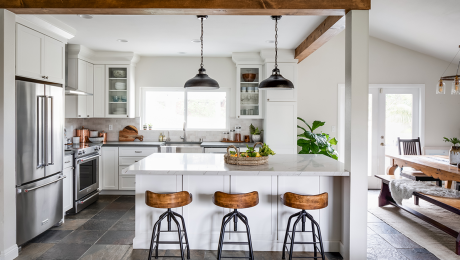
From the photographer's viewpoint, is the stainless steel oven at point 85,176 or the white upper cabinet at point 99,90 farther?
the white upper cabinet at point 99,90

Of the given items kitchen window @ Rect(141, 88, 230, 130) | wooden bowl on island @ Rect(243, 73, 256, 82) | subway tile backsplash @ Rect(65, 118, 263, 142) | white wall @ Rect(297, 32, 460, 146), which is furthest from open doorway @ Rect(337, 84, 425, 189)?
kitchen window @ Rect(141, 88, 230, 130)

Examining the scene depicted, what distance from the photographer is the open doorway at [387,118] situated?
211 inches

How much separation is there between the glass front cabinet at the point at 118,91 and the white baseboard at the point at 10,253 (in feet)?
9.26

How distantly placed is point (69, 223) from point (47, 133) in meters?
1.23

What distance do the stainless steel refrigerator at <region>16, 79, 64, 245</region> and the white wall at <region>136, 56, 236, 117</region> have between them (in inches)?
82.3

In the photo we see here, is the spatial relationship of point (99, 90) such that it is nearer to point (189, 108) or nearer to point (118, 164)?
point (118, 164)

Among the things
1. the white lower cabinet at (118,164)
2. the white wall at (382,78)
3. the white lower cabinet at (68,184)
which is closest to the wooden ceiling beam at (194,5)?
the white lower cabinet at (68,184)

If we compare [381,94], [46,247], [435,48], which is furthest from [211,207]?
[435,48]

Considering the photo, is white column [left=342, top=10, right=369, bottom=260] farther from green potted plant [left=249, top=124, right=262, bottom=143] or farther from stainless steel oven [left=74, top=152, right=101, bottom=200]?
stainless steel oven [left=74, top=152, right=101, bottom=200]

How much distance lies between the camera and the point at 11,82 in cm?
273

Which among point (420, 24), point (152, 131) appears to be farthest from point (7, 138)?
point (420, 24)

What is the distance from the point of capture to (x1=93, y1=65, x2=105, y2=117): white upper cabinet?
16.7 feet

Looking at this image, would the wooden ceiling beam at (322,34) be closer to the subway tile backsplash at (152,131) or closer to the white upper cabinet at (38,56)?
the subway tile backsplash at (152,131)

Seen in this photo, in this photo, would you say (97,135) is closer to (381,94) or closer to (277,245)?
(277,245)
